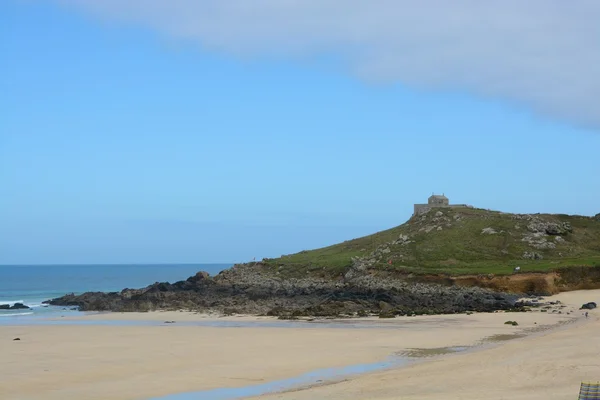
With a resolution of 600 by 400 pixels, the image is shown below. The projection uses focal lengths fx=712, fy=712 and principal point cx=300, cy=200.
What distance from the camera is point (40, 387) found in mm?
22188

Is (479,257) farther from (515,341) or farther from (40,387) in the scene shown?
(40,387)

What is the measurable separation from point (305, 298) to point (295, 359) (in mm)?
27986

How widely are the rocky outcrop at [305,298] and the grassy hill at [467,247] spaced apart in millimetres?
3507

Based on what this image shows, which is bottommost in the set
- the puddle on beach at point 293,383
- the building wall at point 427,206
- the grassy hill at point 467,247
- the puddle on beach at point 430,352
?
the puddle on beach at point 293,383

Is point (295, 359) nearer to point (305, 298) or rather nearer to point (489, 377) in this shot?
point (489, 377)

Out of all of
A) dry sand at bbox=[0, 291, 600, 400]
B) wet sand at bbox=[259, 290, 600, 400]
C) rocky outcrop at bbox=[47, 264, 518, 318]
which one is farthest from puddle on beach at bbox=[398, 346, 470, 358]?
rocky outcrop at bbox=[47, 264, 518, 318]

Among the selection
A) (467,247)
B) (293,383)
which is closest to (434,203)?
(467,247)

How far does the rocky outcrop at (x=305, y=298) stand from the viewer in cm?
4784

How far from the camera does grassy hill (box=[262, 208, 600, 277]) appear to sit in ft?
206

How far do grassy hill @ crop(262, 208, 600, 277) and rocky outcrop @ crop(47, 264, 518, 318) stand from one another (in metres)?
3.51

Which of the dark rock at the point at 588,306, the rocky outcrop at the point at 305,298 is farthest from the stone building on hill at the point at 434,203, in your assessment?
the dark rock at the point at 588,306

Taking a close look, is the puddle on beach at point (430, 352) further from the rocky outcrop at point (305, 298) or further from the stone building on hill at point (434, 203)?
the stone building on hill at point (434, 203)

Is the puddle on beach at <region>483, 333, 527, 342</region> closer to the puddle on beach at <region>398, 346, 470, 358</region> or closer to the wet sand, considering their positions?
the puddle on beach at <region>398, 346, 470, 358</region>

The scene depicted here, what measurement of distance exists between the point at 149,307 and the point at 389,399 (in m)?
40.5
